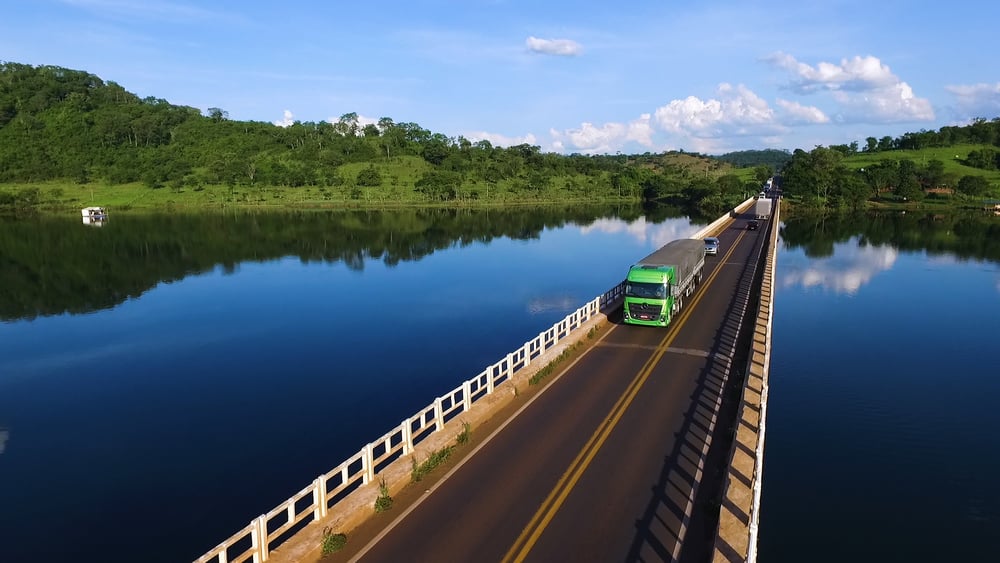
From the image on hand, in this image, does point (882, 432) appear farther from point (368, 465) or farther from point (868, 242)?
point (868, 242)

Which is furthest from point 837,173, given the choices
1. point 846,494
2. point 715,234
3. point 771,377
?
point 846,494

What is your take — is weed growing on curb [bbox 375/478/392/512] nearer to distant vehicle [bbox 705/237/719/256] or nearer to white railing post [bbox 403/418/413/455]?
white railing post [bbox 403/418/413/455]

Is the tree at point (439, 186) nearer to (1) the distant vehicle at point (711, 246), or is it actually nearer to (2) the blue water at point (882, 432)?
(1) the distant vehicle at point (711, 246)

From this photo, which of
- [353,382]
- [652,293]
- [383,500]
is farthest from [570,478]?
[353,382]

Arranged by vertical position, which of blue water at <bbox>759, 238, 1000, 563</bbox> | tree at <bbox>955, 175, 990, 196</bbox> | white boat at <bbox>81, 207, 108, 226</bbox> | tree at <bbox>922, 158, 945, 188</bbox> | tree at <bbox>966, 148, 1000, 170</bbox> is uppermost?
tree at <bbox>966, 148, 1000, 170</bbox>

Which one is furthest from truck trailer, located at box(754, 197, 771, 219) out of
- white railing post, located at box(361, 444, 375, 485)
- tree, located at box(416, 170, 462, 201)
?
white railing post, located at box(361, 444, 375, 485)
